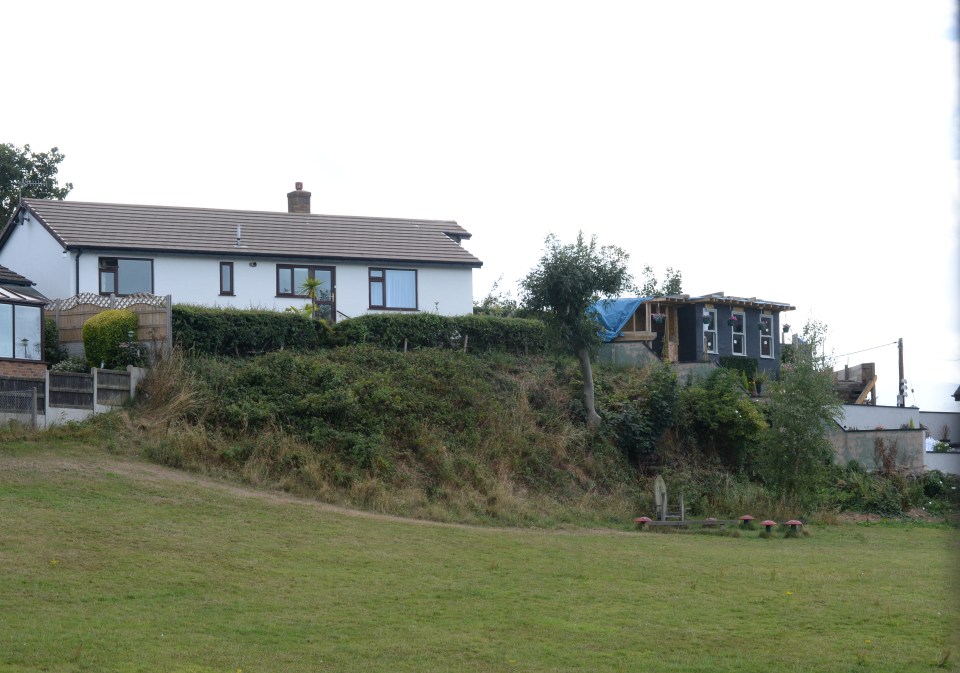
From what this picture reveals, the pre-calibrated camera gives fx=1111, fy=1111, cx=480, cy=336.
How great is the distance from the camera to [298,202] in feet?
161

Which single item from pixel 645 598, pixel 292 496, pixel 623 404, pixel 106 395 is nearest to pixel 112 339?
pixel 106 395

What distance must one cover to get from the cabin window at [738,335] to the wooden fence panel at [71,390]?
92.2ft

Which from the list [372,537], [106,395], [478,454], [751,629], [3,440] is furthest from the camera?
[478,454]

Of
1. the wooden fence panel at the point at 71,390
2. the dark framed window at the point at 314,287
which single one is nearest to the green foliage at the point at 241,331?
the wooden fence panel at the point at 71,390

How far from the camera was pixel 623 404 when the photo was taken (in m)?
38.2

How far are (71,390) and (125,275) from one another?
10.7m

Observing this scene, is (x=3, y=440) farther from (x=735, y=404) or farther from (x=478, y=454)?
(x=735, y=404)

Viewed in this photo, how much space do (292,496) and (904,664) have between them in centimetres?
1668

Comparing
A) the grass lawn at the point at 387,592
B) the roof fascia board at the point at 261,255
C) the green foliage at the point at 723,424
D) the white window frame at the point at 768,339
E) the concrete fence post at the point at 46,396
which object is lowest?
the grass lawn at the point at 387,592

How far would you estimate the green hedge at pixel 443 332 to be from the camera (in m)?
38.0

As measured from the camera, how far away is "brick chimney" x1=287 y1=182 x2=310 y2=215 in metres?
48.9

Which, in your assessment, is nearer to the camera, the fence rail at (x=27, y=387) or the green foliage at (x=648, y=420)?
the fence rail at (x=27, y=387)

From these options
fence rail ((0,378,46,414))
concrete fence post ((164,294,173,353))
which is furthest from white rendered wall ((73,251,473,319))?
fence rail ((0,378,46,414))

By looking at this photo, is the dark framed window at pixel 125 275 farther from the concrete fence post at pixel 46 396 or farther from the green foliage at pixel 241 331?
the concrete fence post at pixel 46 396
